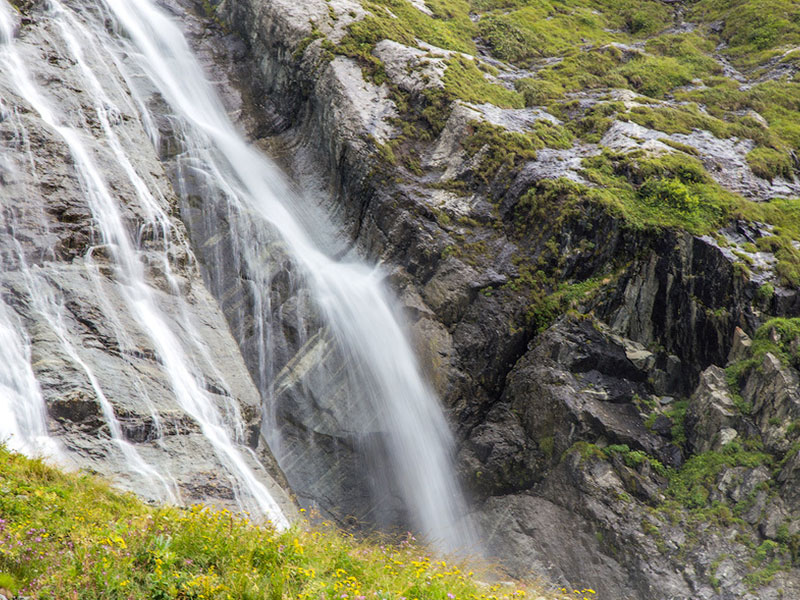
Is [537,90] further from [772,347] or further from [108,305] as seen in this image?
[108,305]

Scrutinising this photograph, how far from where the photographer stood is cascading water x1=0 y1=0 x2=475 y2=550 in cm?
1346

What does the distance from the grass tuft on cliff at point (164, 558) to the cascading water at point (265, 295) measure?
4.82 metres

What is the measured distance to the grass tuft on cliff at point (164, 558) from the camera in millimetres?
4945

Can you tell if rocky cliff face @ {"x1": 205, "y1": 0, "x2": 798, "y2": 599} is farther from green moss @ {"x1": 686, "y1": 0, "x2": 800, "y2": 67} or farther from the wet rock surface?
green moss @ {"x1": 686, "y1": 0, "x2": 800, "y2": 67}

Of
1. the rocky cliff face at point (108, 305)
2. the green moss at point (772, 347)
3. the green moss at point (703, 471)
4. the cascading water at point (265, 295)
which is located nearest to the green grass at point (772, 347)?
the green moss at point (772, 347)

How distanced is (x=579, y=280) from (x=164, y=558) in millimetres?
15072

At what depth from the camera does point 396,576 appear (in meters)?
6.20

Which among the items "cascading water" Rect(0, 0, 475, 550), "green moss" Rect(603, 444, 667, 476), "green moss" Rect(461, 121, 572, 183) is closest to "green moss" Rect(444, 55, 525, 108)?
"green moss" Rect(461, 121, 572, 183)

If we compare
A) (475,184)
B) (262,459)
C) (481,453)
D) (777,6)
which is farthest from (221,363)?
(777,6)

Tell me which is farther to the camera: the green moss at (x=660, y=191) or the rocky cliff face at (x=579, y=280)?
the green moss at (x=660, y=191)

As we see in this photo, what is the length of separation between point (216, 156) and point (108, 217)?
6729 mm

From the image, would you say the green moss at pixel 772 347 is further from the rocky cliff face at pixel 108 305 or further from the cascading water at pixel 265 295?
the rocky cliff face at pixel 108 305

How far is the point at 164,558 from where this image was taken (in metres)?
5.37

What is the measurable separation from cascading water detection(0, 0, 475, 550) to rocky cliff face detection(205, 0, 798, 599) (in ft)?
2.97
